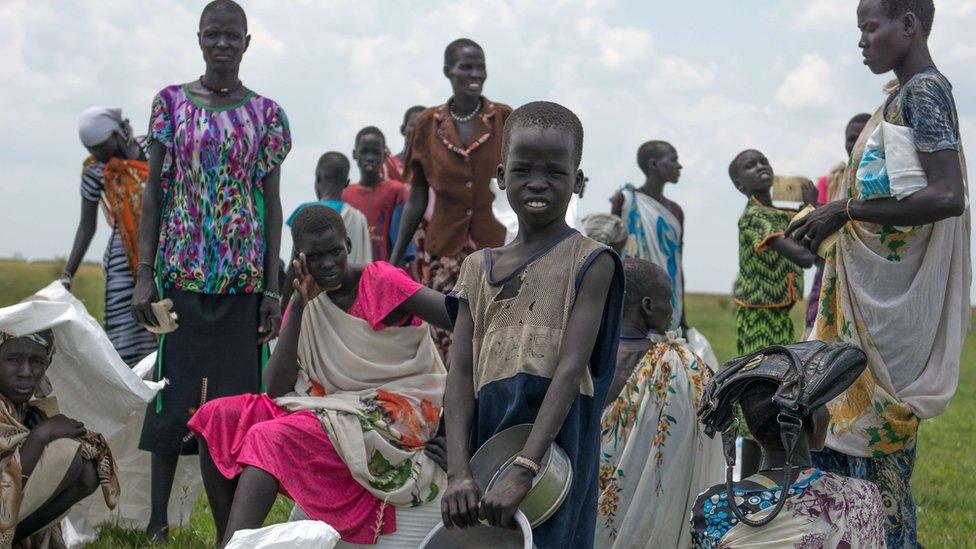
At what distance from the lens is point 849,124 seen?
30.0ft

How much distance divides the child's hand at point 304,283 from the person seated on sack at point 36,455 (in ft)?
3.43

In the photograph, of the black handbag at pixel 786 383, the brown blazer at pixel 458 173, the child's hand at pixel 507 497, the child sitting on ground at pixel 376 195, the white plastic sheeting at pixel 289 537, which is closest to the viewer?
the child's hand at pixel 507 497

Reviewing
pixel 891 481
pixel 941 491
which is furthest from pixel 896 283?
pixel 941 491

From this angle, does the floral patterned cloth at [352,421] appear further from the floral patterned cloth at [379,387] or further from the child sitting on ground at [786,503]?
the child sitting on ground at [786,503]

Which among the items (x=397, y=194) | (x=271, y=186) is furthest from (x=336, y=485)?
(x=397, y=194)

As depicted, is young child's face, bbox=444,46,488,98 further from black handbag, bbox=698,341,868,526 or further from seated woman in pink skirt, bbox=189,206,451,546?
black handbag, bbox=698,341,868,526

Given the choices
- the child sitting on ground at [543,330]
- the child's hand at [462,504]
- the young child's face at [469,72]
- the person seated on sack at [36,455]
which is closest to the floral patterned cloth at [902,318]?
the child sitting on ground at [543,330]

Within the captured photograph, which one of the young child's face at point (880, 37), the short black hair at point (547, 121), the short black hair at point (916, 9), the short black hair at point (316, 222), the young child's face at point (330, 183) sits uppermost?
the short black hair at point (916, 9)

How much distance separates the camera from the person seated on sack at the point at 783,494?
3783mm

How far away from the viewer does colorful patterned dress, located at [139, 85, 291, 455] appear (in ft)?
19.4

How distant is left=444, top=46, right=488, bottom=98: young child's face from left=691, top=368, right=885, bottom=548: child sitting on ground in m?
4.08

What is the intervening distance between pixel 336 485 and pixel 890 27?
2.66m

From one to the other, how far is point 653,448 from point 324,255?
151 cm

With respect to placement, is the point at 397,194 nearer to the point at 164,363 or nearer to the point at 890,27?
the point at 164,363
